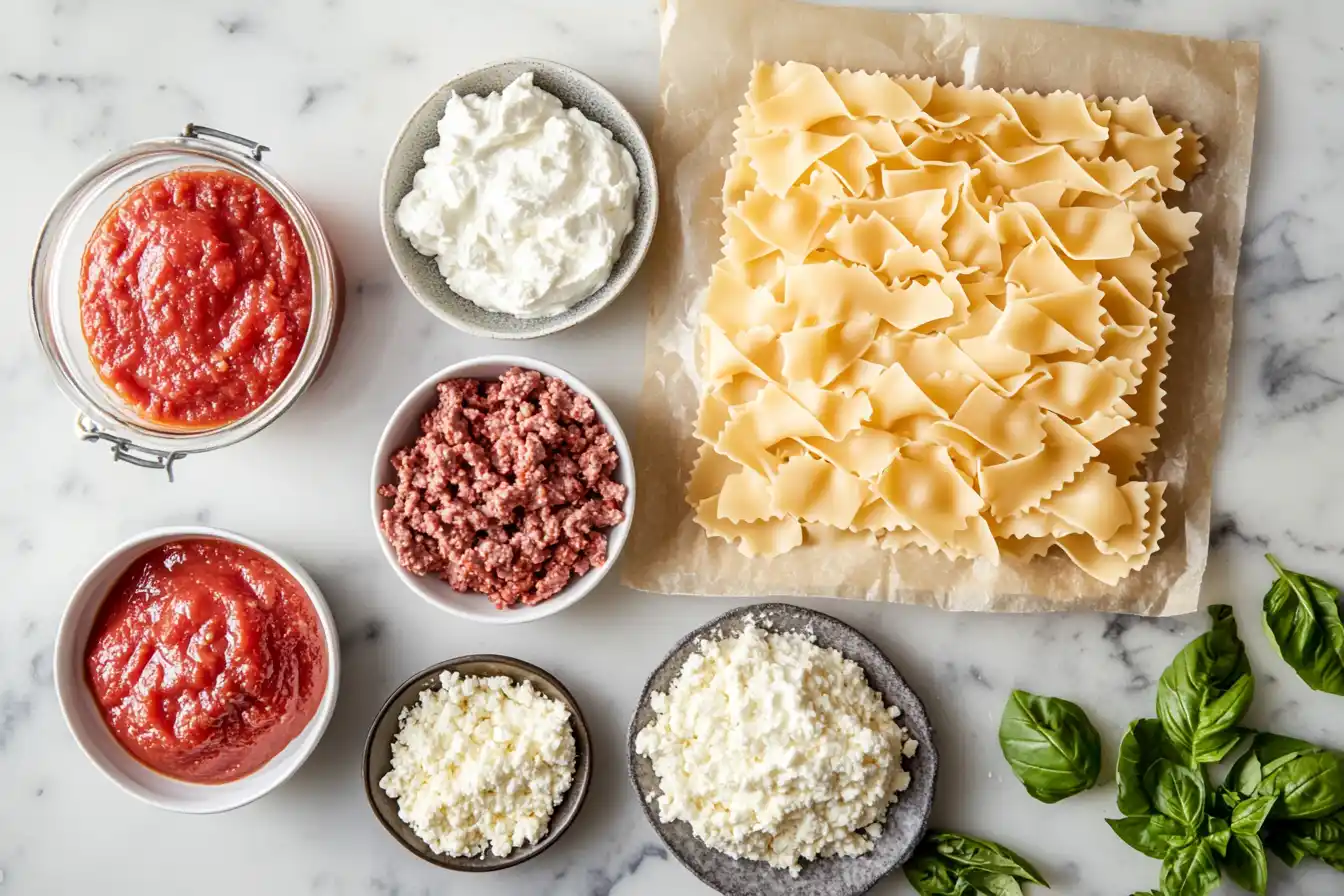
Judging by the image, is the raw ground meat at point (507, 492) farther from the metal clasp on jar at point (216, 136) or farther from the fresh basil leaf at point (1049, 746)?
the fresh basil leaf at point (1049, 746)

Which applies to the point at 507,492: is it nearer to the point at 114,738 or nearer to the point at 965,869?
the point at 114,738

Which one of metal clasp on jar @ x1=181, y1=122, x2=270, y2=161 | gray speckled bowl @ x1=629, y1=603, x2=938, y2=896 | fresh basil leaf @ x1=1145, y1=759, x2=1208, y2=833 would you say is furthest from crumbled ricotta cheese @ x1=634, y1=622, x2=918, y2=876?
metal clasp on jar @ x1=181, y1=122, x2=270, y2=161

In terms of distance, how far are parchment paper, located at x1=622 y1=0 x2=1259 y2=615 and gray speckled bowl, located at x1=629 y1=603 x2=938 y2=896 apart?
113 millimetres

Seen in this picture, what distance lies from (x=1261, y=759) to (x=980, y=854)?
0.84 meters

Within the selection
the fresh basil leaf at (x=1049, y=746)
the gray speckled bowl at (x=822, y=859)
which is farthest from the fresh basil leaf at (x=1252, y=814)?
the gray speckled bowl at (x=822, y=859)

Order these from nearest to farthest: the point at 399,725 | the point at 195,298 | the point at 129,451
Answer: the point at 195,298 → the point at 399,725 → the point at 129,451

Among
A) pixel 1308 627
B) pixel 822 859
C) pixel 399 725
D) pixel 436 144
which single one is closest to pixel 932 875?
pixel 822 859

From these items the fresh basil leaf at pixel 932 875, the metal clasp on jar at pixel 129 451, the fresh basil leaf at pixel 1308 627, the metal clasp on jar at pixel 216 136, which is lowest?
the fresh basil leaf at pixel 932 875

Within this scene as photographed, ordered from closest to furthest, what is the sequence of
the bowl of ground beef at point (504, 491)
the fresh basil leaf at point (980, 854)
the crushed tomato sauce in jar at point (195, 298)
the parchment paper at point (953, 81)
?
the crushed tomato sauce in jar at point (195, 298)
the bowl of ground beef at point (504, 491)
the fresh basil leaf at point (980, 854)
the parchment paper at point (953, 81)

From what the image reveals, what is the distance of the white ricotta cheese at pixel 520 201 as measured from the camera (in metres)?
2.70

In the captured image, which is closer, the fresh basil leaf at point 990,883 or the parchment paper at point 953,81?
the fresh basil leaf at point 990,883

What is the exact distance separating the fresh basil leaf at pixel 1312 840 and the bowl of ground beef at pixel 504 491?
2045 millimetres

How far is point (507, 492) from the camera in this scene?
2.68m

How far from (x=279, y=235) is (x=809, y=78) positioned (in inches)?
58.8
